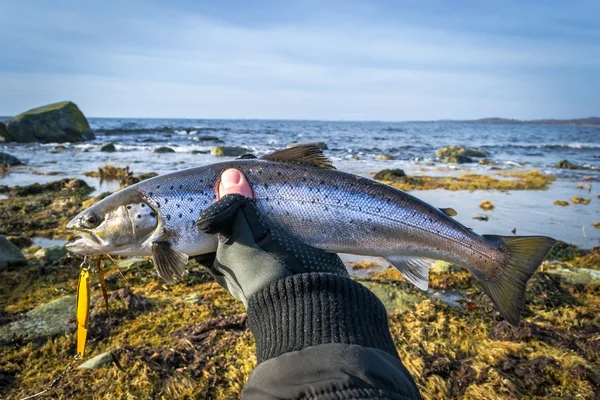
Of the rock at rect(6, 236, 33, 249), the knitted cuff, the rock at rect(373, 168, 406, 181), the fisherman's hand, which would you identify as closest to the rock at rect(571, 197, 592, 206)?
the rock at rect(373, 168, 406, 181)

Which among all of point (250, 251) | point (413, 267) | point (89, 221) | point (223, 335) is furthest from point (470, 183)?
point (89, 221)

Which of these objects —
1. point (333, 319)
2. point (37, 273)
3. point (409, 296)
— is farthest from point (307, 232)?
point (37, 273)

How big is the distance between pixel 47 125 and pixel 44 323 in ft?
127

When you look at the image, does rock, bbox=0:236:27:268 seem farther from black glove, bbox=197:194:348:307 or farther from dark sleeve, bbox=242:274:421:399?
dark sleeve, bbox=242:274:421:399

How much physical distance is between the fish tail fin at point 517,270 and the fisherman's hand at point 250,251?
129 centimetres

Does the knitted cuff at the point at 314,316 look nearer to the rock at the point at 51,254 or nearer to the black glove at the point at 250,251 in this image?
the black glove at the point at 250,251

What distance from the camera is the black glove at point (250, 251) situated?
2736 mm

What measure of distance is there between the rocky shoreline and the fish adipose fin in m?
1.39

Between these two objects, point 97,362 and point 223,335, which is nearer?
point 97,362

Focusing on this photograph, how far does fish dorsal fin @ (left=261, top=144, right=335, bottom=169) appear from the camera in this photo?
353 centimetres

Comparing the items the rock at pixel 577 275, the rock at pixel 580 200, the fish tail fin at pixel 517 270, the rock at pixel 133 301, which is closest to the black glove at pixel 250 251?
the fish tail fin at pixel 517 270

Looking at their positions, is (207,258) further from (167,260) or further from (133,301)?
(133,301)

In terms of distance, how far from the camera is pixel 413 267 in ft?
11.5

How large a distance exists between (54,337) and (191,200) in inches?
110
